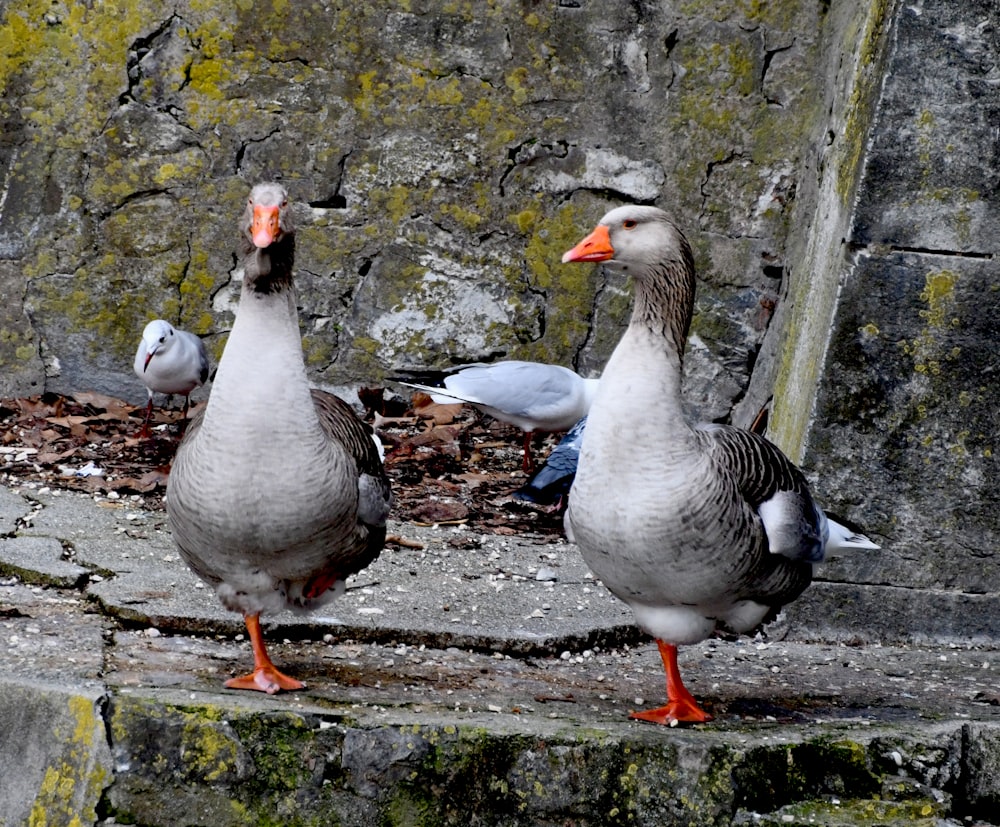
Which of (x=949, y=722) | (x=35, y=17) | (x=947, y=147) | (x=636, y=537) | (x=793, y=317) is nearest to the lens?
(x=636, y=537)

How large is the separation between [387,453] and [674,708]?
2.71m

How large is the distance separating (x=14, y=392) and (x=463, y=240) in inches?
89.1

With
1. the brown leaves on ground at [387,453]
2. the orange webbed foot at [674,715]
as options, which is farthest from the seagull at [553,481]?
the orange webbed foot at [674,715]

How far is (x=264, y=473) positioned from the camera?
2.93m

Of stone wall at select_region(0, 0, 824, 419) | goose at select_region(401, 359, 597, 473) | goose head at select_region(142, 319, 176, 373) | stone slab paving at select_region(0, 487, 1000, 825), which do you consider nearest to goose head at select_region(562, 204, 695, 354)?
stone slab paving at select_region(0, 487, 1000, 825)

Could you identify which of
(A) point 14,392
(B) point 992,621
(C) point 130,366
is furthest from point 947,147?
(A) point 14,392

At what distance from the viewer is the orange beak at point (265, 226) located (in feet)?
9.77

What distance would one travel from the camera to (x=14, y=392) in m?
5.79

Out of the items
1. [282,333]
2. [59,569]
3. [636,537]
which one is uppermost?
[282,333]

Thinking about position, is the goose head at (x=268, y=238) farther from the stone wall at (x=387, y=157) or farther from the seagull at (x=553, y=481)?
the stone wall at (x=387, y=157)

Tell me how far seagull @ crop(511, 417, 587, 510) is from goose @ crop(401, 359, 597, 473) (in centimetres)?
56

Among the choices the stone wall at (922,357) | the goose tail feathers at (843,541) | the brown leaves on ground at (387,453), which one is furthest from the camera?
the brown leaves on ground at (387,453)

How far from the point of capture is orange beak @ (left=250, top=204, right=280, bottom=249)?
2.98 m

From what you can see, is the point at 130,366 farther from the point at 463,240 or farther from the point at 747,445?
the point at 747,445
